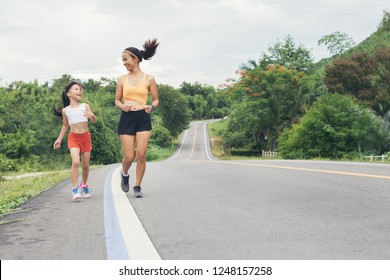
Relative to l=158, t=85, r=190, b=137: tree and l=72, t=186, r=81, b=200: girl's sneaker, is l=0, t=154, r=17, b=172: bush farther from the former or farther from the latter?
l=158, t=85, r=190, b=137: tree

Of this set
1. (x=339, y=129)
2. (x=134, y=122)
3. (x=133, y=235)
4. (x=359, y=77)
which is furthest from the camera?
(x=359, y=77)

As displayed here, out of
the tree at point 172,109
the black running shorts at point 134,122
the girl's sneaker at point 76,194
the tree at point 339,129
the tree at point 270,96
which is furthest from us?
the tree at point 172,109

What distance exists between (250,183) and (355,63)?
138 ft

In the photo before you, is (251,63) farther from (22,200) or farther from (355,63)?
(22,200)

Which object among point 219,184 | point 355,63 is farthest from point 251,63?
point 219,184

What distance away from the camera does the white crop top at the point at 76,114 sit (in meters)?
7.34

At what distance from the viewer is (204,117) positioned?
181500mm

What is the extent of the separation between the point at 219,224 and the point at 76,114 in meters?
3.48

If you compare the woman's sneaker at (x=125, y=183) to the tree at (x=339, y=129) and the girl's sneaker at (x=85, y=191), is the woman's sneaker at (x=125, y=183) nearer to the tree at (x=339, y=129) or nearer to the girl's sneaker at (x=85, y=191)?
the girl's sneaker at (x=85, y=191)

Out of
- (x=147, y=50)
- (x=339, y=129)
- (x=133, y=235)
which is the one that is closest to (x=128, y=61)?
(x=147, y=50)

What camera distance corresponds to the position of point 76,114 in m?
7.35

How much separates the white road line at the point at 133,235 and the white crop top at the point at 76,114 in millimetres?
1393

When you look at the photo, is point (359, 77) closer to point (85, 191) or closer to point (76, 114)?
point (85, 191)

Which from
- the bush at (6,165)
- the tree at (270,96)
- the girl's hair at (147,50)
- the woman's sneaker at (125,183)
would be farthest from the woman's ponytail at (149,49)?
the tree at (270,96)
